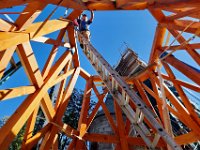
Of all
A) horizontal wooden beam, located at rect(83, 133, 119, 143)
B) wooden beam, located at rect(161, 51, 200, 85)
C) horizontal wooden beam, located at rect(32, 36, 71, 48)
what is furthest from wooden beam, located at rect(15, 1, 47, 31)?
horizontal wooden beam, located at rect(83, 133, 119, 143)

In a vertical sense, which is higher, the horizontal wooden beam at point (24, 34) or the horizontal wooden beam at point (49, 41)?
the horizontal wooden beam at point (49, 41)

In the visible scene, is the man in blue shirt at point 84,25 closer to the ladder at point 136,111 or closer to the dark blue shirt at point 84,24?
the dark blue shirt at point 84,24

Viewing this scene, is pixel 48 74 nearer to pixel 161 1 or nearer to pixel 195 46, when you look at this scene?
pixel 161 1

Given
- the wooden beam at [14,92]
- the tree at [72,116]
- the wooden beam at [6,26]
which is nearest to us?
the wooden beam at [6,26]

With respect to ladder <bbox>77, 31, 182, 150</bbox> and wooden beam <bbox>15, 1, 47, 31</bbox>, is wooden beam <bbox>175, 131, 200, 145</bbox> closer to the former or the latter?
ladder <bbox>77, 31, 182, 150</bbox>

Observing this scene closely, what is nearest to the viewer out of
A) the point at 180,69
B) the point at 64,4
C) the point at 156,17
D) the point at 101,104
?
the point at 64,4

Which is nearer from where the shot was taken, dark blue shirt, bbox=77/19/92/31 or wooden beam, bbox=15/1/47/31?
wooden beam, bbox=15/1/47/31

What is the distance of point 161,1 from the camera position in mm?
5352

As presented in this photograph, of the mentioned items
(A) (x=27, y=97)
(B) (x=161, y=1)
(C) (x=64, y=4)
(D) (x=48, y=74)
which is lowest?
(A) (x=27, y=97)

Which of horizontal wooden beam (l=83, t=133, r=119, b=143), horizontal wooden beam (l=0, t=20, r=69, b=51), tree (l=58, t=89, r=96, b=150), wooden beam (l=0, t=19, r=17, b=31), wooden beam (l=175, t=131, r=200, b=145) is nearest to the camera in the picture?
horizontal wooden beam (l=0, t=20, r=69, b=51)

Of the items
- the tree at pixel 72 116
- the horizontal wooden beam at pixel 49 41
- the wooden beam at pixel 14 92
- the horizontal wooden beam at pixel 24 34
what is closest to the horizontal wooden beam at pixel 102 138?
the horizontal wooden beam at pixel 49 41

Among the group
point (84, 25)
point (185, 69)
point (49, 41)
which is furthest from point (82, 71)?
point (185, 69)

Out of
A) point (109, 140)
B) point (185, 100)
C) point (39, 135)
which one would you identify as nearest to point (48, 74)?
point (39, 135)

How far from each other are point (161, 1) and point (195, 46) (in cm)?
207
